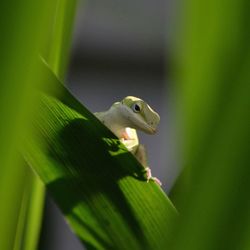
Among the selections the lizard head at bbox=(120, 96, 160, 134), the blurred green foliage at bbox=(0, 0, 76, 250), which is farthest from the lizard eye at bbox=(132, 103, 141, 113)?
the blurred green foliage at bbox=(0, 0, 76, 250)

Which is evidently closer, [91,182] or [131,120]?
[91,182]

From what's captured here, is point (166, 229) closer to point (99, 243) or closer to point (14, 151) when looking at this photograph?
point (99, 243)

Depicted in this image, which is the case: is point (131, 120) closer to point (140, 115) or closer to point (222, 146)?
point (140, 115)

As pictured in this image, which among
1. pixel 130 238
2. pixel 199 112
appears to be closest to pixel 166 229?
pixel 130 238

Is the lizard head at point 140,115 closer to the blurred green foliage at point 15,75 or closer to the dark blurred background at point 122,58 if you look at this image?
the blurred green foliage at point 15,75

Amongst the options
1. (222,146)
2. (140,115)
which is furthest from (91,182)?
(140,115)

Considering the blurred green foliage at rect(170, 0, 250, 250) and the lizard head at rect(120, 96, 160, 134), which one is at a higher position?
the blurred green foliage at rect(170, 0, 250, 250)

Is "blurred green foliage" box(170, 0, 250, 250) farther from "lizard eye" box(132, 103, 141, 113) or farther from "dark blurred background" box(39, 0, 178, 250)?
"dark blurred background" box(39, 0, 178, 250)
